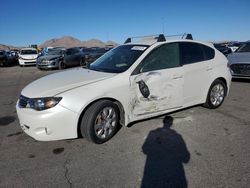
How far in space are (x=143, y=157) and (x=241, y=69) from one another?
6767mm

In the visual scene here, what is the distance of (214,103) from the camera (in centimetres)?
553

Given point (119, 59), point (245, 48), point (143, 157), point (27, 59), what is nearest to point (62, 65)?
point (27, 59)

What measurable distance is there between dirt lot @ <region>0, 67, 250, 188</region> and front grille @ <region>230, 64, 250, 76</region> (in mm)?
4126

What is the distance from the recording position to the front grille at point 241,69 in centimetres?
839

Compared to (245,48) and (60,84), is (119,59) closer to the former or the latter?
(60,84)

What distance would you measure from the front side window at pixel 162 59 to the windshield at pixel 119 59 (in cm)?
20

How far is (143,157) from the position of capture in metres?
3.41

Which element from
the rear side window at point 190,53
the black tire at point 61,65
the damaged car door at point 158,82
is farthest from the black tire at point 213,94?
the black tire at point 61,65

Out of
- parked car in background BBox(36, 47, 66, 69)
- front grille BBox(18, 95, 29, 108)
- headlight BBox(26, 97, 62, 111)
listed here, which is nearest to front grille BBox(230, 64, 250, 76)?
headlight BBox(26, 97, 62, 111)

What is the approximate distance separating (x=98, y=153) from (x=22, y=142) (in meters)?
1.43

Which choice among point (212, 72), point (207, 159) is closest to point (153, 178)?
point (207, 159)

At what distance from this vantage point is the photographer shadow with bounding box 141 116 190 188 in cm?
282

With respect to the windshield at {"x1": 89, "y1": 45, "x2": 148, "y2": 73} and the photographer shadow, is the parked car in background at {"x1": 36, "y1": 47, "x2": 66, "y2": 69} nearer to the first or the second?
the windshield at {"x1": 89, "y1": 45, "x2": 148, "y2": 73}

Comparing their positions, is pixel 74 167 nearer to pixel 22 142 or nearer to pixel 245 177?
pixel 22 142
